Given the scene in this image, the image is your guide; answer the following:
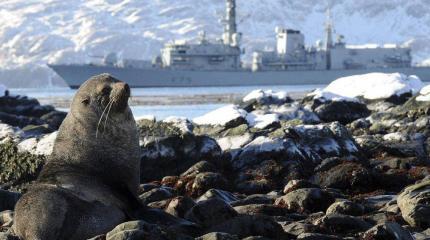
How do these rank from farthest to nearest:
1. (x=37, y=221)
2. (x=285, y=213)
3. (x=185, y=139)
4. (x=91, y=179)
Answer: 1. (x=185, y=139)
2. (x=285, y=213)
3. (x=91, y=179)
4. (x=37, y=221)

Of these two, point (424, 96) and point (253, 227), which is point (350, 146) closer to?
point (253, 227)

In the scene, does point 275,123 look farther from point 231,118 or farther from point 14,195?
point 14,195

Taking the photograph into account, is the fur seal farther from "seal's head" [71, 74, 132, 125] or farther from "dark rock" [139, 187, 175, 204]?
"dark rock" [139, 187, 175, 204]

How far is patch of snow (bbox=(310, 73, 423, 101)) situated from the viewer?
28734 mm

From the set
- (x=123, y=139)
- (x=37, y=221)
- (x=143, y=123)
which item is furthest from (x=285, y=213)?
(x=143, y=123)

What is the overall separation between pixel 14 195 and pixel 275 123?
8.89 m

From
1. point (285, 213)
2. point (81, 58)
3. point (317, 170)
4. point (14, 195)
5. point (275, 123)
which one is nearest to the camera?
point (285, 213)

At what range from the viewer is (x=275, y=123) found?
18078 millimetres

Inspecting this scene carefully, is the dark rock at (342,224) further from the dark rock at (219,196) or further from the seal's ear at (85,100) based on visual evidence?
the seal's ear at (85,100)

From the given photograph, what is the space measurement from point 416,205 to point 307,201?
131cm

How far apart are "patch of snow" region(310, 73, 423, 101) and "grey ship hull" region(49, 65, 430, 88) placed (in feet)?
202

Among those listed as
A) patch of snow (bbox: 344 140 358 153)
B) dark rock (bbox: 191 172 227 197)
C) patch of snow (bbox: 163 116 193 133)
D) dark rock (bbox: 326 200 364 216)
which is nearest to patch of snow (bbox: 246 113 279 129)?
patch of snow (bbox: 163 116 193 133)

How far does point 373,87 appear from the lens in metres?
29.8

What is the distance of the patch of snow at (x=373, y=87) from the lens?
94.3 ft
